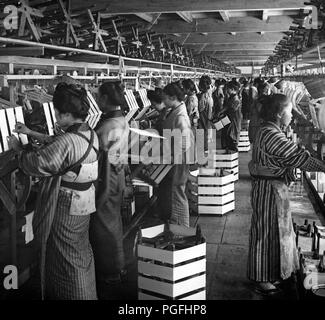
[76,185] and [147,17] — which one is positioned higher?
[147,17]

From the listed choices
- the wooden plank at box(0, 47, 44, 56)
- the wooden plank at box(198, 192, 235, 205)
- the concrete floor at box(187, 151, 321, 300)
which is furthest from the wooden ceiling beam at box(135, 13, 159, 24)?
the wooden plank at box(0, 47, 44, 56)

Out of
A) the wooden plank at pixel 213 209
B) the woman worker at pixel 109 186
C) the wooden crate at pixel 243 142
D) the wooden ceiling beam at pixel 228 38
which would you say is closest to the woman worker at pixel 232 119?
the wooden crate at pixel 243 142

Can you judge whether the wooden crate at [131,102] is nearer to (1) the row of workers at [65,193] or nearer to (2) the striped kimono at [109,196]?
(2) the striped kimono at [109,196]

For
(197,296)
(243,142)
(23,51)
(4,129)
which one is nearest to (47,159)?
(4,129)

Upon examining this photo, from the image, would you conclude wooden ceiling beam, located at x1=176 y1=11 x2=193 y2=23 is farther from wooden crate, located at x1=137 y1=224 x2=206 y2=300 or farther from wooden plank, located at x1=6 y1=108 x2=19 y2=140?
wooden crate, located at x1=137 y1=224 x2=206 y2=300

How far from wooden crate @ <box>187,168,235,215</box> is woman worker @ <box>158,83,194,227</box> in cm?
101

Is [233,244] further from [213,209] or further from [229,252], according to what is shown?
[213,209]

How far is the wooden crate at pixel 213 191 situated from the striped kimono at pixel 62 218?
2.85 m

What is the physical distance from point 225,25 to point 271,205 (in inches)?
258

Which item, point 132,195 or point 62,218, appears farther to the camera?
point 132,195

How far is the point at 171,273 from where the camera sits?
125 inches

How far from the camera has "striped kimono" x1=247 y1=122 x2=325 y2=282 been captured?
350 centimetres

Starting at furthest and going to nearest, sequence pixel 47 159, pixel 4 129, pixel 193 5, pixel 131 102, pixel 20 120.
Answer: pixel 131 102 → pixel 193 5 → pixel 20 120 → pixel 4 129 → pixel 47 159
